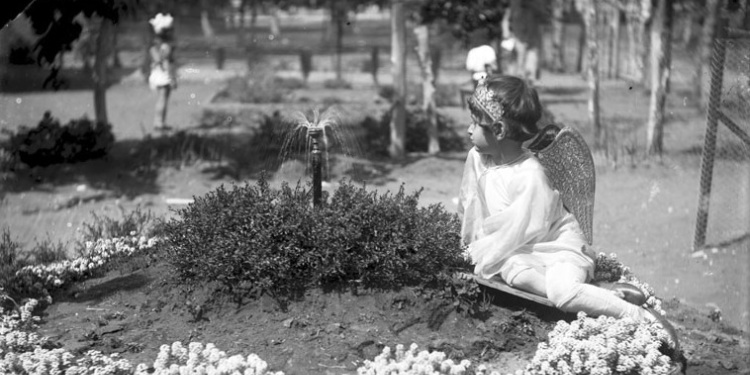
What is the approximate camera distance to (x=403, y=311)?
5.18m

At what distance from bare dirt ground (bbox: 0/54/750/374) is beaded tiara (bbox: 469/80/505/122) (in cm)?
102

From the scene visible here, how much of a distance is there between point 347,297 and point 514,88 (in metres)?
1.48

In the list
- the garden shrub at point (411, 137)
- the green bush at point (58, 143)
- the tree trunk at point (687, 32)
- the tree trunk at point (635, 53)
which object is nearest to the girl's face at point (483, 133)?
the garden shrub at point (411, 137)

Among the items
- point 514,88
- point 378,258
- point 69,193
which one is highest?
point 514,88

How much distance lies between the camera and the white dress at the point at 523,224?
4.98 m

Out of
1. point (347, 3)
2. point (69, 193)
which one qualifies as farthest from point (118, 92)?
point (69, 193)

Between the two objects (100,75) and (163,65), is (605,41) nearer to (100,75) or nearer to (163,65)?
(163,65)

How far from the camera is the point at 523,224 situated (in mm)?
4973

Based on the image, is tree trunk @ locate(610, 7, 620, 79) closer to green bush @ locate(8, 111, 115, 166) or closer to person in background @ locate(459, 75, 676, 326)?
green bush @ locate(8, 111, 115, 166)

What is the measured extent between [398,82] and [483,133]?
671 cm

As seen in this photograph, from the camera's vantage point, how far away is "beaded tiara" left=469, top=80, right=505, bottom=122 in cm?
502

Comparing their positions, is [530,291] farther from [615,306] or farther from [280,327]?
[280,327]

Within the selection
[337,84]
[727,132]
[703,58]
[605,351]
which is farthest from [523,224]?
[337,84]

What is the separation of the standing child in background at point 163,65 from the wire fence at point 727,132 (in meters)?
8.16
